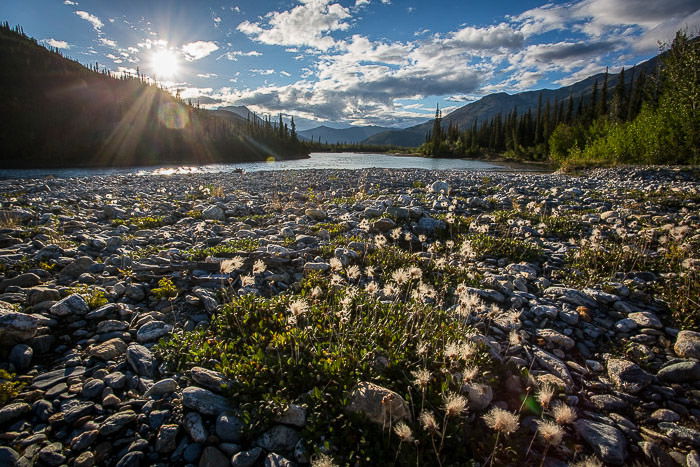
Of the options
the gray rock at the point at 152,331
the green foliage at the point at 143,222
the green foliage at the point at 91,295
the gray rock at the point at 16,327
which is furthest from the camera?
the green foliage at the point at 143,222

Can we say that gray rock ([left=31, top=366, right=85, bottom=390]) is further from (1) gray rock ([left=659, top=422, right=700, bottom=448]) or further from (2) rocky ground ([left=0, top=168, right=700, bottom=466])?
(1) gray rock ([left=659, top=422, right=700, bottom=448])

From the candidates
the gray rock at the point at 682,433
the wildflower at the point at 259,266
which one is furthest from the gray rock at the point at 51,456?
the gray rock at the point at 682,433

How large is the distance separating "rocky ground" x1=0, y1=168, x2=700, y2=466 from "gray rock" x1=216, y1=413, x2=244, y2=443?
13 mm

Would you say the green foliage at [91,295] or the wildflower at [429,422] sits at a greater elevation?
the green foliage at [91,295]

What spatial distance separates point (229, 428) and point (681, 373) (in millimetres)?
4976

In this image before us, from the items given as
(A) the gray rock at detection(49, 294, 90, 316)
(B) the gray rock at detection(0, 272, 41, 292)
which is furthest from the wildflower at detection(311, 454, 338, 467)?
(B) the gray rock at detection(0, 272, 41, 292)

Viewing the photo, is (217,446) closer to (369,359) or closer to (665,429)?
(369,359)

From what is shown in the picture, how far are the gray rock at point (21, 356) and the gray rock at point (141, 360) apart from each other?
3.17 feet

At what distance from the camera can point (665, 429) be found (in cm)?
296

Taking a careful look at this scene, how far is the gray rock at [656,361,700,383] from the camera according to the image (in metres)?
3.54

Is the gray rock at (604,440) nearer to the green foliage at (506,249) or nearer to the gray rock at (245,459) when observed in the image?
the gray rock at (245,459)

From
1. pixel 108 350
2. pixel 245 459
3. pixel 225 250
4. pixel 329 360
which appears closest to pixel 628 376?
pixel 329 360

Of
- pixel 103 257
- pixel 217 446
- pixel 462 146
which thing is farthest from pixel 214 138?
pixel 217 446

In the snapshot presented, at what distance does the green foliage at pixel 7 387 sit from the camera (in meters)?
2.92
